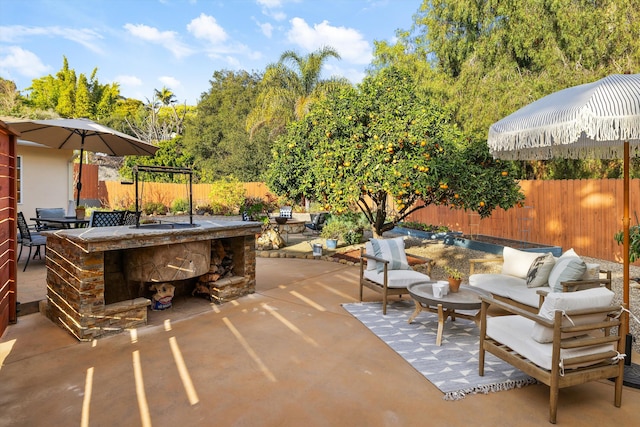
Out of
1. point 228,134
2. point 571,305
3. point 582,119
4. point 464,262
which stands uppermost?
point 228,134

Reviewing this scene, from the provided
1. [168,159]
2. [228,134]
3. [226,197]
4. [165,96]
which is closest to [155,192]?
[226,197]

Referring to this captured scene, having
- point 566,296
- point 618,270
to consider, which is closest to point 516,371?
point 566,296

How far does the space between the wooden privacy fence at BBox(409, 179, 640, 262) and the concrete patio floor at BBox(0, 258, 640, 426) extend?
19.9 ft

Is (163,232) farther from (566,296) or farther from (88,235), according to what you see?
(566,296)

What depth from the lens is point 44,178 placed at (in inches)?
424

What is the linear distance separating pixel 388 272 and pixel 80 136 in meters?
5.86

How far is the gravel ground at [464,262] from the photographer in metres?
5.25

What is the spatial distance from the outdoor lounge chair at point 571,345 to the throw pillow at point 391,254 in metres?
2.35

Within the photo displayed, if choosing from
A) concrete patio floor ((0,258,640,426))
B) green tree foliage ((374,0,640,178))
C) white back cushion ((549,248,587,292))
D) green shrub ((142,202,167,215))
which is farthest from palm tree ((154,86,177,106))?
white back cushion ((549,248,587,292))

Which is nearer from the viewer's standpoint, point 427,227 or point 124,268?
point 124,268

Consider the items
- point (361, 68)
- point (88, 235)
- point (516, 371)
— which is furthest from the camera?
point (361, 68)

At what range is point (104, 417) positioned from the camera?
2.44 m

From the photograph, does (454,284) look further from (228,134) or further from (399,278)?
(228,134)

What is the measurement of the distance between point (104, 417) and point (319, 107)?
602cm
